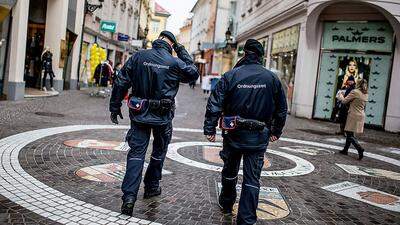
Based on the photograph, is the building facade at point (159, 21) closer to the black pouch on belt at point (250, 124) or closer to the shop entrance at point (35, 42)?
the shop entrance at point (35, 42)

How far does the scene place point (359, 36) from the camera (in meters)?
16.4

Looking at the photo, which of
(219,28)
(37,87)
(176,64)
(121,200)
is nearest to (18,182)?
(121,200)

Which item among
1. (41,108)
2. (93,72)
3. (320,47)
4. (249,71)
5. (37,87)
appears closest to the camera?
(249,71)

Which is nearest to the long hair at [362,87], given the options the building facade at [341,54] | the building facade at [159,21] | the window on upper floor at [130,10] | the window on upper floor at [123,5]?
the building facade at [341,54]

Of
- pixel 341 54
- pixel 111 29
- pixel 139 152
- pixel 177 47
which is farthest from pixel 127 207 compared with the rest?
pixel 111 29

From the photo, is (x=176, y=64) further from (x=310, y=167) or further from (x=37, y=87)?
(x=37, y=87)

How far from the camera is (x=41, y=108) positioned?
40.9ft

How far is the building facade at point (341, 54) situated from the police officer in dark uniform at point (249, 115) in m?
12.0

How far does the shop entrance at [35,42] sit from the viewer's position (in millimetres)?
18484

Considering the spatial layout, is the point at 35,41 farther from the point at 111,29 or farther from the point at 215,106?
the point at 215,106

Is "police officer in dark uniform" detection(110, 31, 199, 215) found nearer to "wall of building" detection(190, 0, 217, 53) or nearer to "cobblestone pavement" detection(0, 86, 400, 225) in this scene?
"cobblestone pavement" detection(0, 86, 400, 225)

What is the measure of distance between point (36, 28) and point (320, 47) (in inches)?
479

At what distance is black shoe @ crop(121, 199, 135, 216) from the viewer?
4.43 m

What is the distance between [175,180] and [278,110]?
2.08 meters
